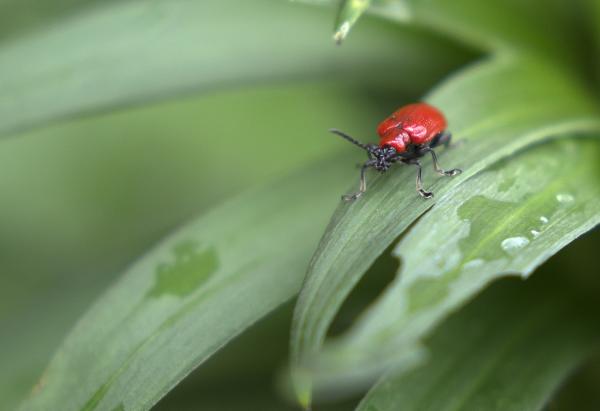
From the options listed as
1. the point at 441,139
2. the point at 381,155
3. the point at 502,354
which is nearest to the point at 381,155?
the point at 381,155

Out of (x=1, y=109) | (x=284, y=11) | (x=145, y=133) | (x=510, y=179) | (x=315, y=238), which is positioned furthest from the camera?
Result: (x=145, y=133)

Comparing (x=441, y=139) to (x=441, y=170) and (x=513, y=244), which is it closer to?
(x=441, y=170)

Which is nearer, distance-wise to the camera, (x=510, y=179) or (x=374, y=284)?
(x=510, y=179)

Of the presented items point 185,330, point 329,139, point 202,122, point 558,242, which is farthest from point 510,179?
point 202,122

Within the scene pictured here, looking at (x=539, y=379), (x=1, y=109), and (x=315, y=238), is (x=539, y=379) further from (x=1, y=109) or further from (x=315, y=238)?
(x=1, y=109)

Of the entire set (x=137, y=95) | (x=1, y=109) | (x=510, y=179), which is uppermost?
(x=1, y=109)
